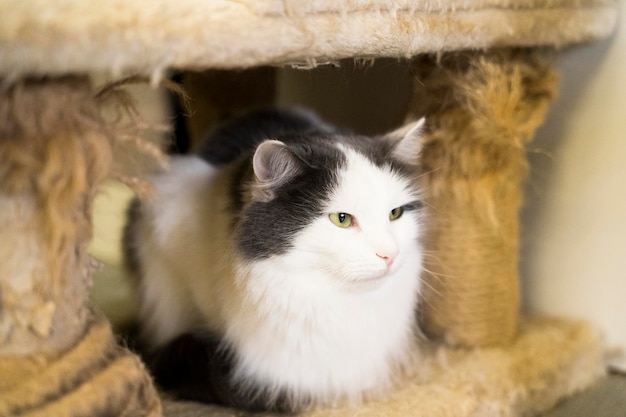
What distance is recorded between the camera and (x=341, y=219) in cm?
86

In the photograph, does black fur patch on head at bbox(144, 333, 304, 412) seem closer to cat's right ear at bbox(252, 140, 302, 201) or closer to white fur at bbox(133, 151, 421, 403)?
white fur at bbox(133, 151, 421, 403)

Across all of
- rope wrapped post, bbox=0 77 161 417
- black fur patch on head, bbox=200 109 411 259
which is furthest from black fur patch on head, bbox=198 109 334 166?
rope wrapped post, bbox=0 77 161 417

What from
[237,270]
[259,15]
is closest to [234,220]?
[237,270]

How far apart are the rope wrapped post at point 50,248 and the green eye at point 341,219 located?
33cm

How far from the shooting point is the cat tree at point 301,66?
618mm

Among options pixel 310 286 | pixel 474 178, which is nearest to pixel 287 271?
pixel 310 286

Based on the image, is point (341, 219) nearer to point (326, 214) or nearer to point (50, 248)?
point (326, 214)

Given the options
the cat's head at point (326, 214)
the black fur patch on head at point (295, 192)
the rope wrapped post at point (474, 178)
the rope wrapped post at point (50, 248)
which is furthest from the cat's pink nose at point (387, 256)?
the rope wrapped post at point (50, 248)

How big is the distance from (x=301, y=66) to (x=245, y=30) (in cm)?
13

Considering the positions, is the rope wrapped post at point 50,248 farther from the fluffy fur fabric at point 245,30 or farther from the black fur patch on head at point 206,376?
the black fur patch on head at point 206,376

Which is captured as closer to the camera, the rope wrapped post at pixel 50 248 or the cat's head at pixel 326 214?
the rope wrapped post at pixel 50 248

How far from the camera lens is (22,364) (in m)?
0.67

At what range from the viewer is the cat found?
2.82ft

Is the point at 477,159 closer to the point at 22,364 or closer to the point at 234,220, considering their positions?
the point at 234,220
